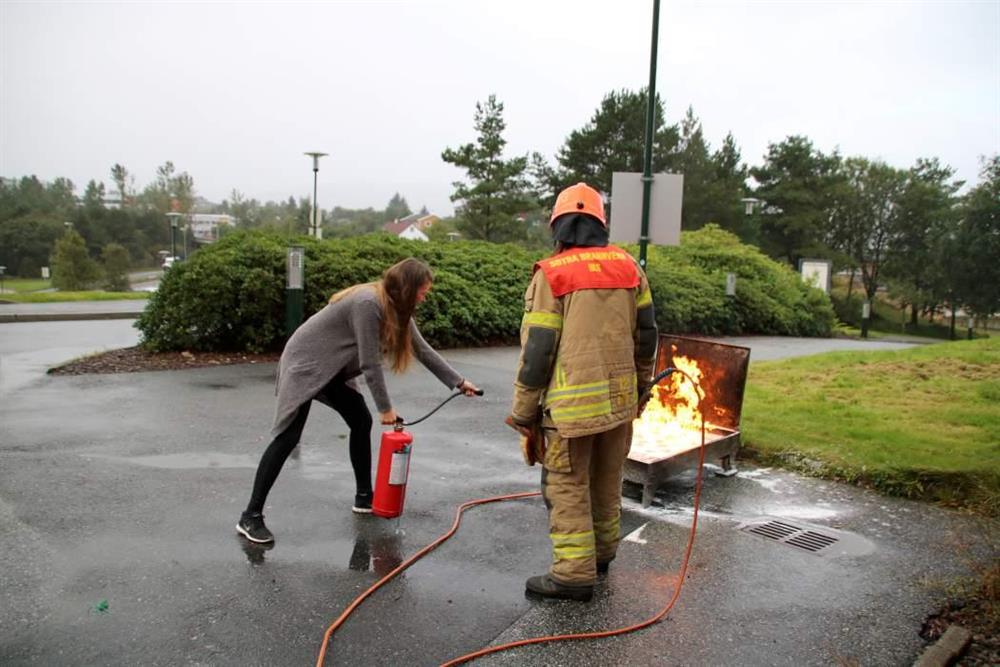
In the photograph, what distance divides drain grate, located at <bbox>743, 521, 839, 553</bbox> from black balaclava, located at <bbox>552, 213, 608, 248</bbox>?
238 cm

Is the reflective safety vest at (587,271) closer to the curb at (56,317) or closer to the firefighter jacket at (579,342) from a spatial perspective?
the firefighter jacket at (579,342)

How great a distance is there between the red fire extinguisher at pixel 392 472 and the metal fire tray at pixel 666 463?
1641 mm

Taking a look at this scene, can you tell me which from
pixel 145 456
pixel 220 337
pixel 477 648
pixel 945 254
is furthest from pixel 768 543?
pixel 945 254

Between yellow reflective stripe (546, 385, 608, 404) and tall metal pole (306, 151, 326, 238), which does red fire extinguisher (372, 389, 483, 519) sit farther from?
tall metal pole (306, 151, 326, 238)

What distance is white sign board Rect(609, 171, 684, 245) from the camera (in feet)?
23.5

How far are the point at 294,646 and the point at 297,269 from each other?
7.30 metres

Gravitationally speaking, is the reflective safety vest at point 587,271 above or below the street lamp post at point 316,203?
below

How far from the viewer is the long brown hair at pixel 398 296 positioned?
14.0ft

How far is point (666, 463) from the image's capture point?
515 cm

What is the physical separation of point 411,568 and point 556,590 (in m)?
0.86

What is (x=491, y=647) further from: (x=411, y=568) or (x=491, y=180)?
(x=491, y=180)

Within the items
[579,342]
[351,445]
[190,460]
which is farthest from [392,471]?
[190,460]

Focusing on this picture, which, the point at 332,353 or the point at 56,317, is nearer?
the point at 332,353

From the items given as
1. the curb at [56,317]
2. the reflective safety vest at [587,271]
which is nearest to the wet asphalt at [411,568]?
the reflective safety vest at [587,271]
